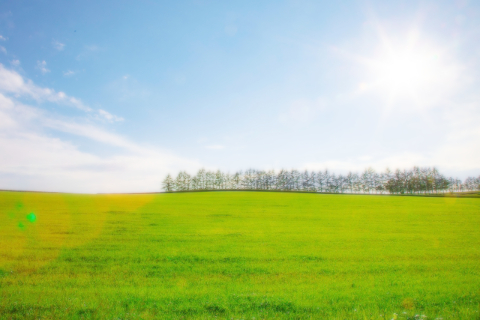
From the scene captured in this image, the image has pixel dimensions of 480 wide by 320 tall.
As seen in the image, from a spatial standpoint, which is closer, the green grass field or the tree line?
the green grass field

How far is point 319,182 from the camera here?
117750 millimetres

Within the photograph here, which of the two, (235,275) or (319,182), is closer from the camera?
(235,275)

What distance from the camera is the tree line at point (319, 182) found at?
346 ft

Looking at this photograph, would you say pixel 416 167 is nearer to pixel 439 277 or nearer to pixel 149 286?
pixel 439 277

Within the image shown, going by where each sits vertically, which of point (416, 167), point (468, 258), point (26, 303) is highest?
point (416, 167)

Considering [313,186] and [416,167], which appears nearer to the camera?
[416,167]

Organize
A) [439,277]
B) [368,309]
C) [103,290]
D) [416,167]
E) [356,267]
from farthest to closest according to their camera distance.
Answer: [416,167], [356,267], [439,277], [103,290], [368,309]

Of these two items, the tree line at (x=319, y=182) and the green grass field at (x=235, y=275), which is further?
the tree line at (x=319, y=182)

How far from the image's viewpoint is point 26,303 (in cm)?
699

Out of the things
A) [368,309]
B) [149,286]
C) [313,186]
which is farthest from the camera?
[313,186]

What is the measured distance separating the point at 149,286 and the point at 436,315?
904cm

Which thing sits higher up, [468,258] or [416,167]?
[416,167]

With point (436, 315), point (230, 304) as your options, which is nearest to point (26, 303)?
point (230, 304)

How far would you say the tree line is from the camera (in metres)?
105
